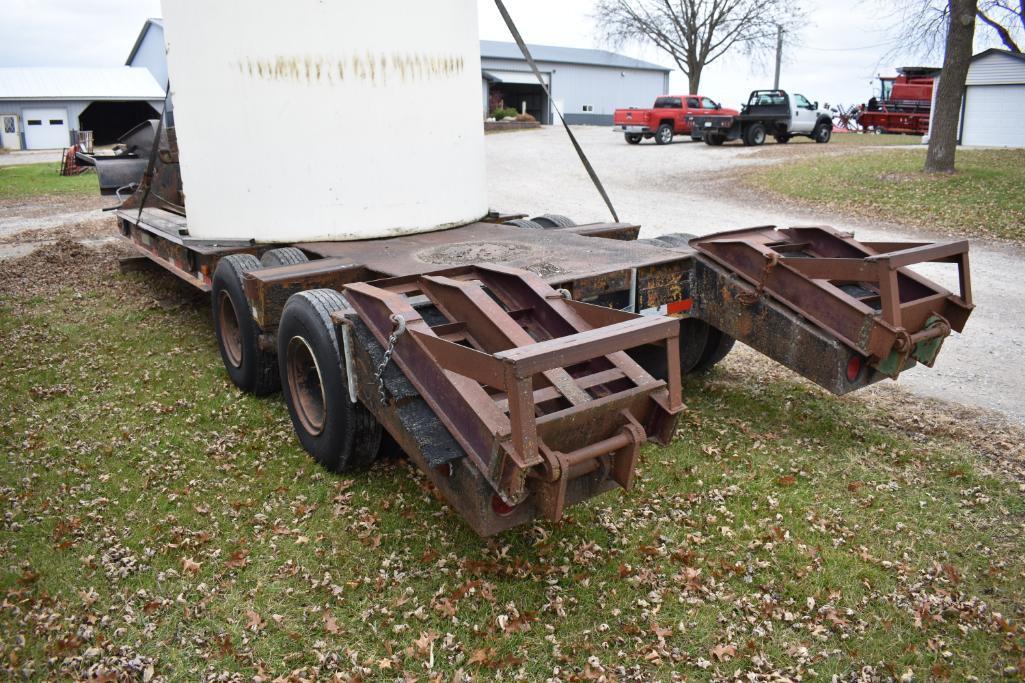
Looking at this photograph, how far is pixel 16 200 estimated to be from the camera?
2008 cm

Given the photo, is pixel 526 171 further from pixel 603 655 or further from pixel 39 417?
pixel 603 655

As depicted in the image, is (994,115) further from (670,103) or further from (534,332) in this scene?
(534,332)

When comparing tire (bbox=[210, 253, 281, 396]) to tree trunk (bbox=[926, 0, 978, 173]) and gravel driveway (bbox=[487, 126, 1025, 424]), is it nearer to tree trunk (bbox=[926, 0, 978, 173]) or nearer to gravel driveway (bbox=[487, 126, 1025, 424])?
gravel driveway (bbox=[487, 126, 1025, 424])

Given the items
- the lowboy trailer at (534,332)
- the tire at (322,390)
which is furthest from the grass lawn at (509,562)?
the lowboy trailer at (534,332)

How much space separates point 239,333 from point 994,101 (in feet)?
96.5

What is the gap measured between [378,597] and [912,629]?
2.39 meters

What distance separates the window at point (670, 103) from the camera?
30.2 metres

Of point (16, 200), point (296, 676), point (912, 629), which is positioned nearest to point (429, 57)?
point (296, 676)

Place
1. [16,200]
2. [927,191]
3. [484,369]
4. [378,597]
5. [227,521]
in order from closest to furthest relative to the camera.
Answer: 1. [484,369]
2. [378,597]
3. [227,521]
4. [927,191]
5. [16,200]

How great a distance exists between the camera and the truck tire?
27.1 m

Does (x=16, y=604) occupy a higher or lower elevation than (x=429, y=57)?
lower

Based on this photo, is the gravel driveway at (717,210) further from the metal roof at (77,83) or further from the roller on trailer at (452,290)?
the metal roof at (77,83)

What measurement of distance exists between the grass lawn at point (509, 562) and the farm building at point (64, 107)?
1608 inches

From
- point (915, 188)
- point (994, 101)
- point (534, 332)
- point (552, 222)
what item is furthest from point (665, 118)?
point (534, 332)
